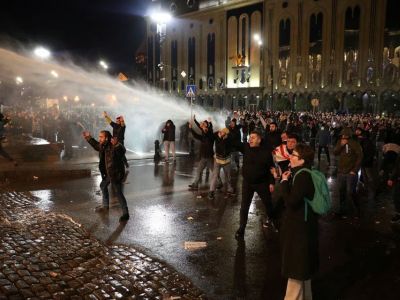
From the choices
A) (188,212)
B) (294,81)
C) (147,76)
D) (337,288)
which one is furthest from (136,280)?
(147,76)

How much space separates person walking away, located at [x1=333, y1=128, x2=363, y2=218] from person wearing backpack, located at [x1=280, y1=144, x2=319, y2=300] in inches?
178

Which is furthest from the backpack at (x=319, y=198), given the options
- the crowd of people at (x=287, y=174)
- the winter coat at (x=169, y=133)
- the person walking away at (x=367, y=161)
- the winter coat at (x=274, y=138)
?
the winter coat at (x=169, y=133)

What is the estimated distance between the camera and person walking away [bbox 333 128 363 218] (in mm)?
8289

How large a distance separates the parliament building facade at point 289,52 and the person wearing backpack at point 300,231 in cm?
3217

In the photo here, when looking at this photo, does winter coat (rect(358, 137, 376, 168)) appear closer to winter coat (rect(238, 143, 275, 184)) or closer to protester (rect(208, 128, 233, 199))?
protester (rect(208, 128, 233, 199))

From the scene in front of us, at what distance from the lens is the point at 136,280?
5.09 m

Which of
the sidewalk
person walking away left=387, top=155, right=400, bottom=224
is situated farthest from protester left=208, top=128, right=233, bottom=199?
person walking away left=387, top=155, right=400, bottom=224

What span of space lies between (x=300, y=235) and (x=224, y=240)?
9.76ft

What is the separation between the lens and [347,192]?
852 cm

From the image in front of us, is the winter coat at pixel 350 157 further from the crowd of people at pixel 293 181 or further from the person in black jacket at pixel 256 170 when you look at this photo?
the person in black jacket at pixel 256 170

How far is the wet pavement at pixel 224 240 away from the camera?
202 inches

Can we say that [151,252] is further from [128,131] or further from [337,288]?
[128,131]

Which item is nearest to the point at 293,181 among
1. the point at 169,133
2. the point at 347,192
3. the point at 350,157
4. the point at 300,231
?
the point at 300,231

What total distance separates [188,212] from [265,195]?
7.33ft
